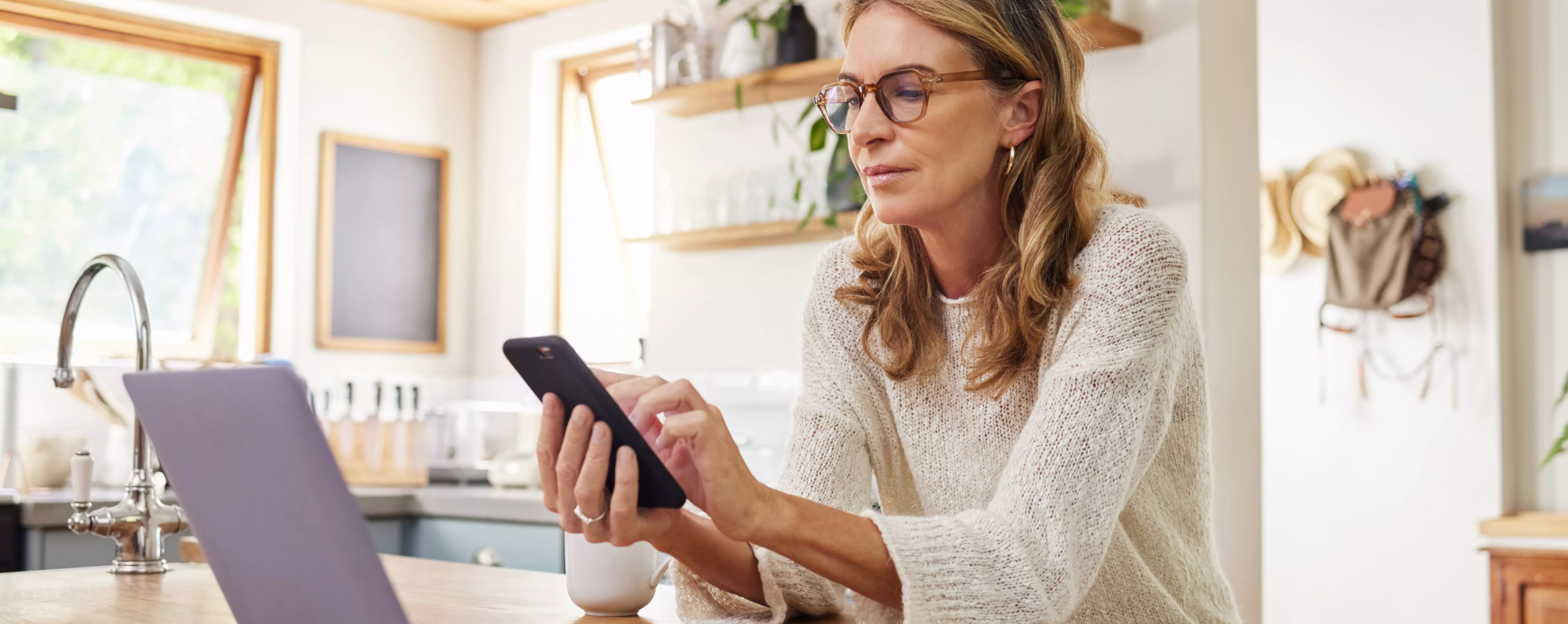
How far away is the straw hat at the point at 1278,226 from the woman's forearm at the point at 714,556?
3.54 meters

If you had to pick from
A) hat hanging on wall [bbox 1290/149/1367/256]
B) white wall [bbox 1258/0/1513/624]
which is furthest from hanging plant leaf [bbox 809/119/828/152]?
hat hanging on wall [bbox 1290/149/1367/256]

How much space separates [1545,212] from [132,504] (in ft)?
11.3

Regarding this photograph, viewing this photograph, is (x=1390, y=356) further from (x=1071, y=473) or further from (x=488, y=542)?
(x=1071, y=473)

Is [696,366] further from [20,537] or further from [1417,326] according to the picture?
[1417,326]

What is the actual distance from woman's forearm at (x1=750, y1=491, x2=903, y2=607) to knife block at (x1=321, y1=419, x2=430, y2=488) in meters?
3.09

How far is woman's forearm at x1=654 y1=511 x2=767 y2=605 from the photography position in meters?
1.20

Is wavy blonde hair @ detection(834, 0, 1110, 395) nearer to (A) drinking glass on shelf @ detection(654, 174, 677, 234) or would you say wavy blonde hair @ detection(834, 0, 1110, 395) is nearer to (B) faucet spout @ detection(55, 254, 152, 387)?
(B) faucet spout @ detection(55, 254, 152, 387)

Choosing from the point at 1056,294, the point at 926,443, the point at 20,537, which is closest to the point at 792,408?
the point at 926,443

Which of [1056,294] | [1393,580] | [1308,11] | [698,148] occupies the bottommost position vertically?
[1393,580]

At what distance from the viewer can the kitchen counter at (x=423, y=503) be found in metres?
3.01

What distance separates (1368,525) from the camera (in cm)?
413

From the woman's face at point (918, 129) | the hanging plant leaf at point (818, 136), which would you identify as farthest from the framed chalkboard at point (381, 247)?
the woman's face at point (918, 129)

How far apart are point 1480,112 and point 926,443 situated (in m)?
3.04

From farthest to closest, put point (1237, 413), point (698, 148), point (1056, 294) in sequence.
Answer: point (698, 148)
point (1237, 413)
point (1056, 294)
